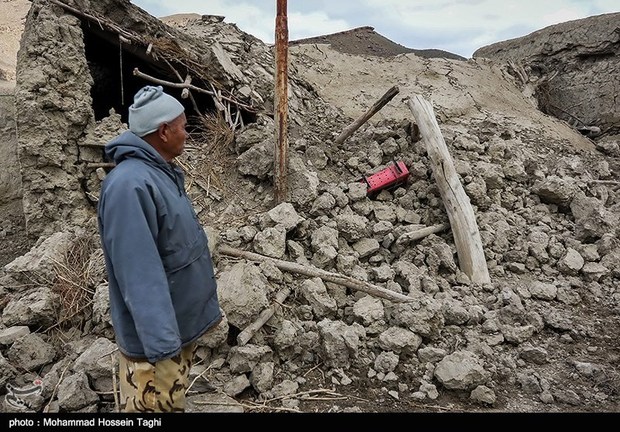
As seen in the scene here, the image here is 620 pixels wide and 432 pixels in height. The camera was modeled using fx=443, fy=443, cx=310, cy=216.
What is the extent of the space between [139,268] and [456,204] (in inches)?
146

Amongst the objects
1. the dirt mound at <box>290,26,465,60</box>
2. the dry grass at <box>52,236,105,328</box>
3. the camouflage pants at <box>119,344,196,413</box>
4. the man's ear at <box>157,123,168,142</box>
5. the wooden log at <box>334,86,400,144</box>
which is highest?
the dirt mound at <box>290,26,465,60</box>

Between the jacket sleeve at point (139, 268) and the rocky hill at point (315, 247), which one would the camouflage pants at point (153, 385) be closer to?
the jacket sleeve at point (139, 268)

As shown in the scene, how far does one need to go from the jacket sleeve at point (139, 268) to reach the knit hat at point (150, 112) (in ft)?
1.04

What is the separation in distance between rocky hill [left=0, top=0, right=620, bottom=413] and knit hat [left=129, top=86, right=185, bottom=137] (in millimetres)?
1735

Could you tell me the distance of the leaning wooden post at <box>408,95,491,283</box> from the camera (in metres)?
4.43

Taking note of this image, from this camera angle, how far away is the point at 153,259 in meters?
1.72

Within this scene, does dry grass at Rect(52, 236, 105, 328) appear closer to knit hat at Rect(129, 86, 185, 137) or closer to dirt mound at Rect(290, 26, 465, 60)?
knit hat at Rect(129, 86, 185, 137)

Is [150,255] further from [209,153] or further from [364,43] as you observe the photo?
[364,43]

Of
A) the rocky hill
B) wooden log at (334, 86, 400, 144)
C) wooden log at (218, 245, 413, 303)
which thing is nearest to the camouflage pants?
the rocky hill

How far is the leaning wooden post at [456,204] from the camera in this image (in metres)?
4.43

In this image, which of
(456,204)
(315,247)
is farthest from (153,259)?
(456,204)

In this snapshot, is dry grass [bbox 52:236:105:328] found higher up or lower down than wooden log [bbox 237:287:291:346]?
lower down

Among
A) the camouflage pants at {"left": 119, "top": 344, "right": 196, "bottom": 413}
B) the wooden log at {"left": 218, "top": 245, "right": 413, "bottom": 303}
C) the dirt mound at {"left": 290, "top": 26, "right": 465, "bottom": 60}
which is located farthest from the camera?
the dirt mound at {"left": 290, "top": 26, "right": 465, "bottom": 60}

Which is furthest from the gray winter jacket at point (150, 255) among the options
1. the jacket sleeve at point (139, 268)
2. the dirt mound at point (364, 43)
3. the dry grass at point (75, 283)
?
the dirt mound at point (364, 43)
